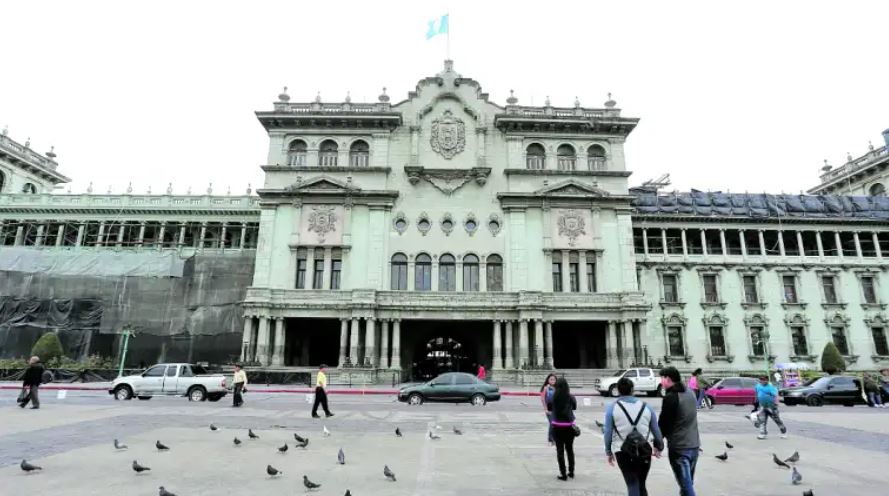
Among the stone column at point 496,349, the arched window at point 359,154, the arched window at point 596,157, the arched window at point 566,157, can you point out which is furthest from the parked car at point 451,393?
the arched window at point 596,157

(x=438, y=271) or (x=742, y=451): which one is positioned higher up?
(x=438, y=271)

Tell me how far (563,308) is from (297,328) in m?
20.9

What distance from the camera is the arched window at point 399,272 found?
40188mm

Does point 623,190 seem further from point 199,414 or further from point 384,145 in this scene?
point 199,414

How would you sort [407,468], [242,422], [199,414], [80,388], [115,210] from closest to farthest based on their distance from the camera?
[407,468] → [242,422] → [199,414] → [80,388] → [115,210]

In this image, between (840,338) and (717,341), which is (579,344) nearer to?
(717,341)

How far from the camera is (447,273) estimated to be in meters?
40.7

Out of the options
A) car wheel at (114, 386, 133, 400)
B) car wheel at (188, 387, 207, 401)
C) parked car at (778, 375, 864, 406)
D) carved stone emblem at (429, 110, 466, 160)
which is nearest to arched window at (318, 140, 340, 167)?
carved stone emblem at (429, 110, 466, 160)

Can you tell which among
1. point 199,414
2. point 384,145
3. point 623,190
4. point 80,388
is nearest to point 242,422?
point 199,414

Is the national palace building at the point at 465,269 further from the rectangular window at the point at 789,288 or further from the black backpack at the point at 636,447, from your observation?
the black backpack at the point at 636,447

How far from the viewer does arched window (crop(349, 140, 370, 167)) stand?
42750 millimetres

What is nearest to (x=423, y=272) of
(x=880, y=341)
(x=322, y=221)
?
(x=322, y=221)

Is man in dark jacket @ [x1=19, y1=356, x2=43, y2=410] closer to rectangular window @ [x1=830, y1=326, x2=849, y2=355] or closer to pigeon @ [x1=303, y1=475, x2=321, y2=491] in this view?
pigeon @ [x1=303, y1=475, x2=321, y2=491]

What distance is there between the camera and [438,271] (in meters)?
40.3
